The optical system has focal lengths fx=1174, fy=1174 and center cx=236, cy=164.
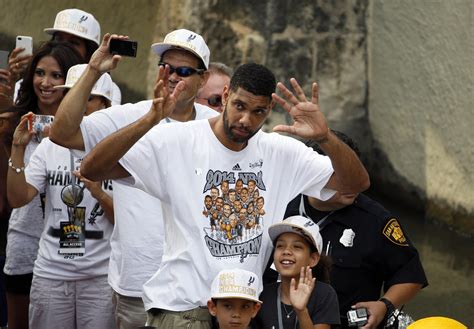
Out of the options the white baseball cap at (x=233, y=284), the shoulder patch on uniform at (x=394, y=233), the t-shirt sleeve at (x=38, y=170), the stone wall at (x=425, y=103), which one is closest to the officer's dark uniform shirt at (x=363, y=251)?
the shoulder patch on uniform at (x=394, y=233)

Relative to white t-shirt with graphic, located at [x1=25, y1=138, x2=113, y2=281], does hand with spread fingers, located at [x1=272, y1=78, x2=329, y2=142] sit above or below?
above

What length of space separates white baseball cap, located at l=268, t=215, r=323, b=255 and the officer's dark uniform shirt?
0.76 ft

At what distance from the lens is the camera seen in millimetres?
5199

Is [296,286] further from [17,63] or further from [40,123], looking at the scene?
[17,63]

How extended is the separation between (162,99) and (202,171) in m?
0.35

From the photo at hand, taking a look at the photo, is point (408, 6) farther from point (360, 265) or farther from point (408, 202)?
point (360, 265)

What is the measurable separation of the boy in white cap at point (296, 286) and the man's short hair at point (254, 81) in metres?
0.56

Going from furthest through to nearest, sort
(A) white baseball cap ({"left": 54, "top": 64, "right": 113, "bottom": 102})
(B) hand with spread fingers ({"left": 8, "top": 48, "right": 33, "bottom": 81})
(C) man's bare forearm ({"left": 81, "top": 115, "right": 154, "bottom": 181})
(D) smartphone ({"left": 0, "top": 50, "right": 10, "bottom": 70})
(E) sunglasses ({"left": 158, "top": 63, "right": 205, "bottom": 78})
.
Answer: (B) hand with spread fingers ({"left": 8, "top": 48, "right": 33, "bottom": 81}), (D) smartphone ({"left": 0, "top": 50, "right": 10, "bottom": 70}), (A) white baseball cap ({"left": 54, "top": 64, "right": 113, "bottom": 102}), (E) sunglasses ({"left": 158, "top": 63, "right": 205, "bottom": 78}), (C) man's bare forearm ({"left": 81, "top": 115, "right": 154, "bottom": 181})

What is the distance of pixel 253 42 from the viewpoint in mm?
9227

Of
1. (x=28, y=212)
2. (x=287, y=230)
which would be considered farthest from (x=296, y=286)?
(x=28, y=212)

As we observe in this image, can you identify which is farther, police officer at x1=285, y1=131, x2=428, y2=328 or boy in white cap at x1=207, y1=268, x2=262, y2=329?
police officer at x1=285, y1=131, x2=428, y2=328

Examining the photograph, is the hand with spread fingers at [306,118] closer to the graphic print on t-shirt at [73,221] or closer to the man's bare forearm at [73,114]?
the man's bare forearm at [73,114]

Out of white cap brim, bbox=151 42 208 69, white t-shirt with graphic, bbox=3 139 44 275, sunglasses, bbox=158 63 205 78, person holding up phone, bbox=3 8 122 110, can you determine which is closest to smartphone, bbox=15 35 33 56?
person holding up phone, bbox=3 8 122 110

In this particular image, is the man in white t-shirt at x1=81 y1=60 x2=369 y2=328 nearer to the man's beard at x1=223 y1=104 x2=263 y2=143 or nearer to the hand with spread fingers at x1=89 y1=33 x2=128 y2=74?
the man's beard at x1=223 y1=104 x2=263 y2=143
